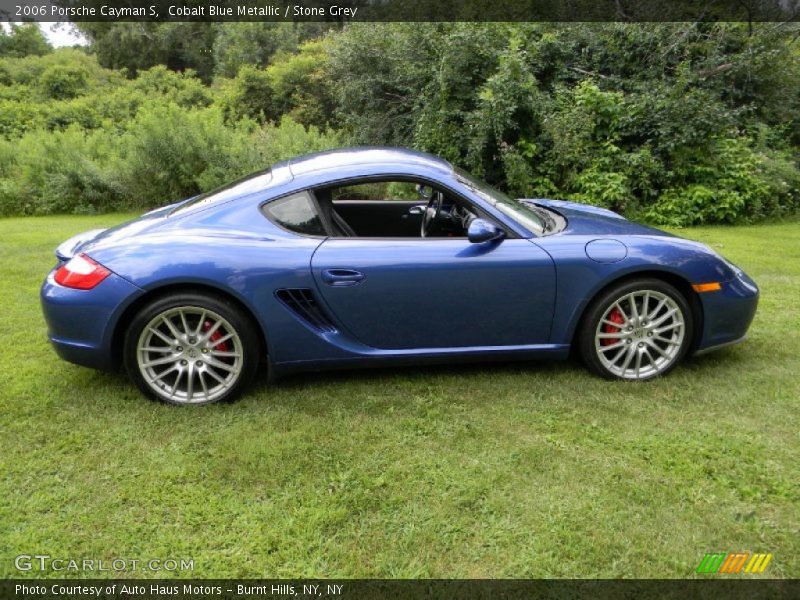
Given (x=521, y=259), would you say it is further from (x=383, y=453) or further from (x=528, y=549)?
(x=528, y=549)

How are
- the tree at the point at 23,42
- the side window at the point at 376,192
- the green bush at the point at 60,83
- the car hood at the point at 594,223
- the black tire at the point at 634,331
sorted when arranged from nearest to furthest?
1. the black tire at the point at 634,331
2. the car hood at the point at 594,223
3. the side window at the point at 376,192
4. the green bush at the point at 60,83
5. the tree at the point at 23,42

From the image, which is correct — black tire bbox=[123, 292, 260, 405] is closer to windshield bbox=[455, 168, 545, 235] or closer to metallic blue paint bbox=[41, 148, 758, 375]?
metallic blue paint bbox=[41, 148, 758, 375]

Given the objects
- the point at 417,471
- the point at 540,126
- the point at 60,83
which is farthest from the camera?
the point at 60,83

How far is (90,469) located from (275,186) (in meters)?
1.72

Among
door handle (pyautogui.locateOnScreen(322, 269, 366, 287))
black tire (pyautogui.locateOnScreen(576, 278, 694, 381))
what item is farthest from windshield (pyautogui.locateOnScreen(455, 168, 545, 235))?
door handle (pyautogui.locateOnScreen(322, 269, 366, 287))

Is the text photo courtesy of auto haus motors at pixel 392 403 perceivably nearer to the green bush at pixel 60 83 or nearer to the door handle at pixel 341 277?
the door handle at pixel 341 277

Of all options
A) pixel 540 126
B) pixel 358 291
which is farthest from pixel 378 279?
pixel 540 126

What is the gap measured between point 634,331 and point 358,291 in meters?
1.64

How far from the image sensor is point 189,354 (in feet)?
10.6

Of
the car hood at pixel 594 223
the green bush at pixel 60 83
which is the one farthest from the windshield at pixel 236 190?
the green bush at pixel 60 83

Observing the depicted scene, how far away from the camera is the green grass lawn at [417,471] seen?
2.24 metres

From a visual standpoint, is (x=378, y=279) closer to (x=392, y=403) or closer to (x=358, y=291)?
(x=358, y=291)

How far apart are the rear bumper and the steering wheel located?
1639mm

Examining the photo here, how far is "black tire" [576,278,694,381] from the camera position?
3.44m
